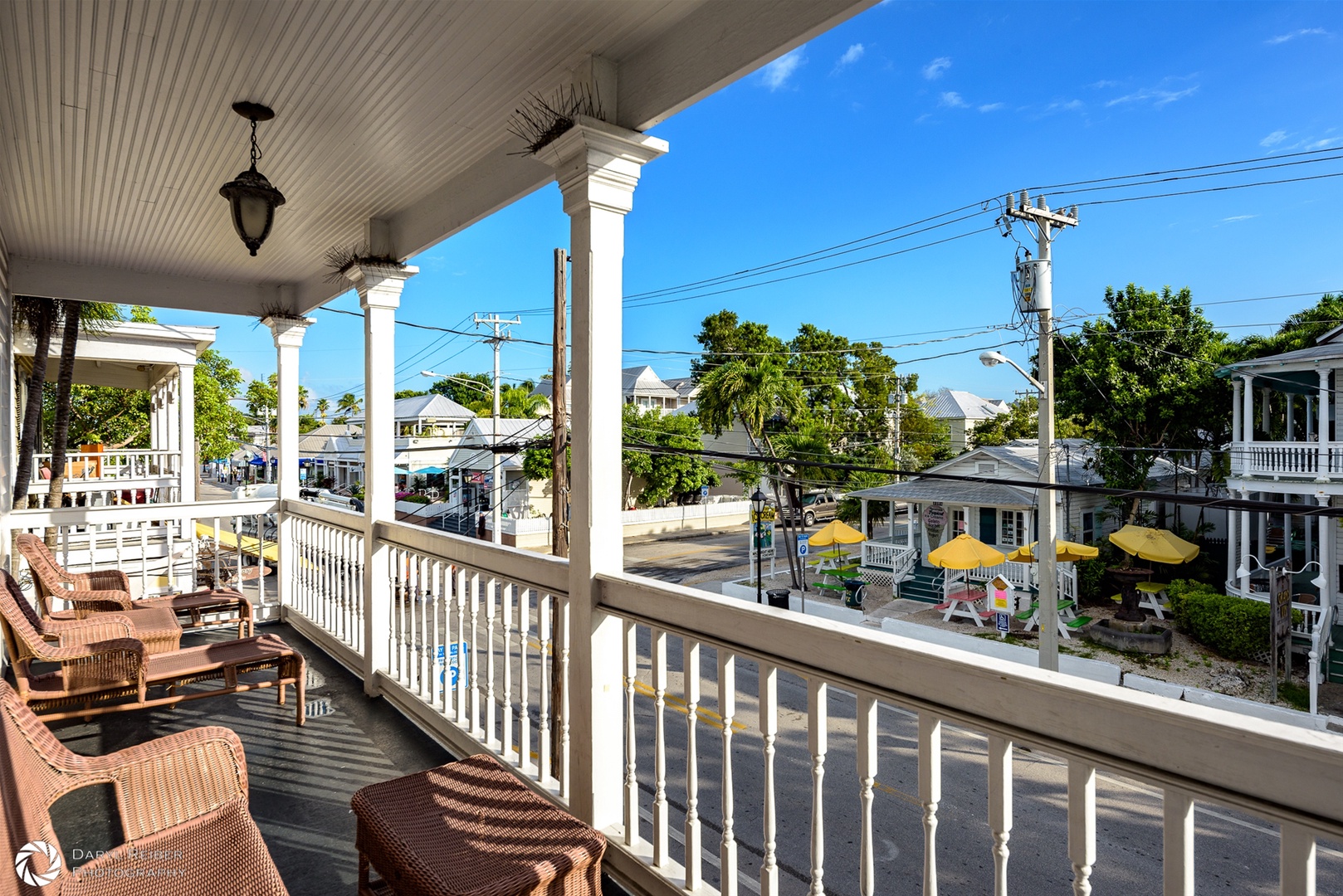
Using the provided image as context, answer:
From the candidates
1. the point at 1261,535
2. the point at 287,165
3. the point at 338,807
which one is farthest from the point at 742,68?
the point at 1261,535

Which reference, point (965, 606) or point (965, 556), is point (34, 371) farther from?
point (965, 606)

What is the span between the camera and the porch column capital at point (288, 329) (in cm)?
509

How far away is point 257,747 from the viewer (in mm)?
2914

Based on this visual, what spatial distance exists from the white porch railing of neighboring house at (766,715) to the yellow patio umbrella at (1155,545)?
32.4 ft

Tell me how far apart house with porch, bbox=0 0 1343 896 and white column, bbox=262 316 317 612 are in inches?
13.7

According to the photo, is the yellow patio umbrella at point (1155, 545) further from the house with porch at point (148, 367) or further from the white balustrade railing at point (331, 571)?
the house with porch at point (148, 367)

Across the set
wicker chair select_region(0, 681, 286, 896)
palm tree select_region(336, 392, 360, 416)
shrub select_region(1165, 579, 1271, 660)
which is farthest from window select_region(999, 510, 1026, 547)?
palm tree select_region(336, 392, 360, 416)

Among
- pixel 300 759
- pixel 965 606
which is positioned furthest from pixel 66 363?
pixel 965 606

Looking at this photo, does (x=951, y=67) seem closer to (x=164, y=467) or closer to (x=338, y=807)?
(x=164, y=467)

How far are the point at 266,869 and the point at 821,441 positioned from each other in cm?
2587

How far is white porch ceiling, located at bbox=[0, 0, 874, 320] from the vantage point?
1.97m

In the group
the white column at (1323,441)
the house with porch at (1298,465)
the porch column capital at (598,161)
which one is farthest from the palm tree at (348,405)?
the porch column capital at (598,161)

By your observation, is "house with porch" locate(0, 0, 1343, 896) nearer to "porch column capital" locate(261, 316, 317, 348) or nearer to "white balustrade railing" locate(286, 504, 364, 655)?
"white balustrade railing" locate(286, 504, 364, 655)

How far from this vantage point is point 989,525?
20594mm
